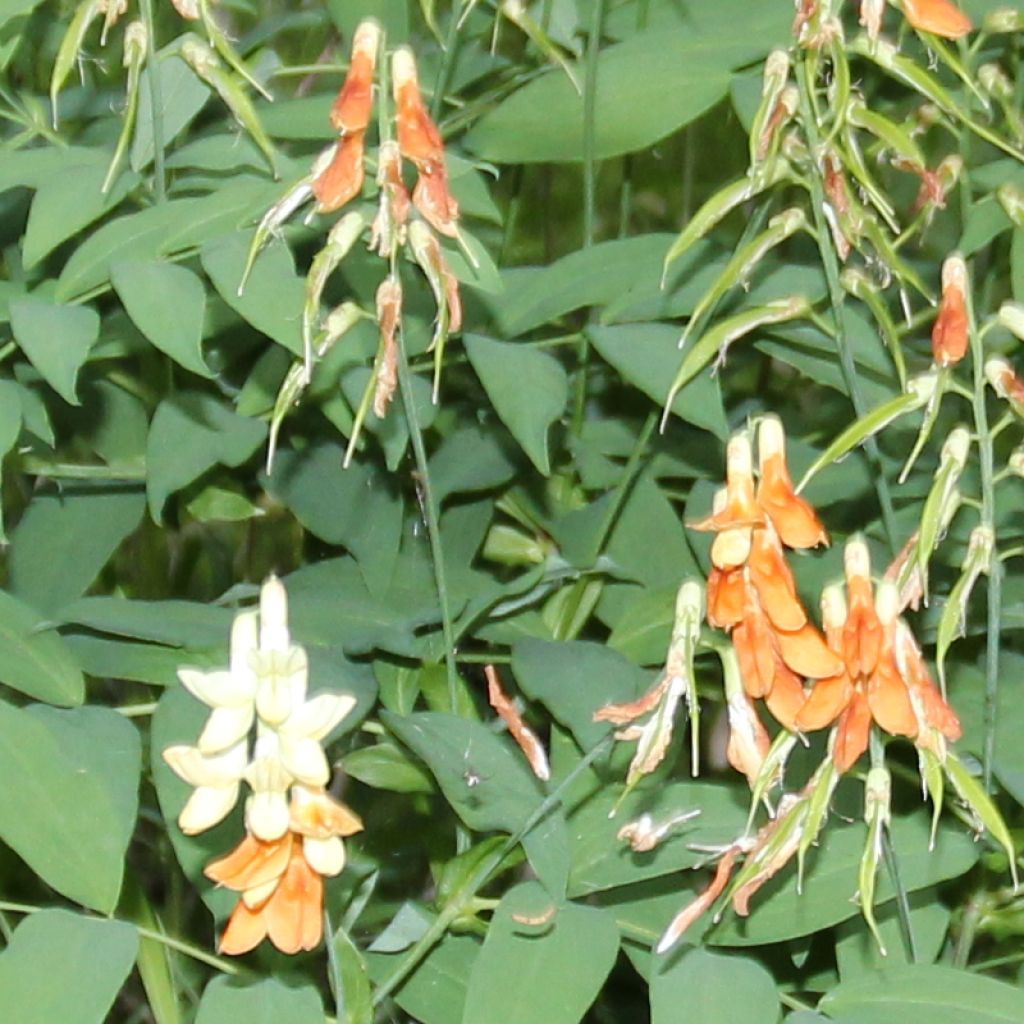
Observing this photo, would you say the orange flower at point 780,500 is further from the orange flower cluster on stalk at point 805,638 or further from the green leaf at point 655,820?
the green leaf at point 655,820

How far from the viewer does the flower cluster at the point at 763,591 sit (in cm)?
53

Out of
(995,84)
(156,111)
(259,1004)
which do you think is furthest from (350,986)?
(995,84)

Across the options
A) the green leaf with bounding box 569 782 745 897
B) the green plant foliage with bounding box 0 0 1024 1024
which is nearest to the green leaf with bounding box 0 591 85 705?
the green plant foliage with bounding box 0 0 1024 1024

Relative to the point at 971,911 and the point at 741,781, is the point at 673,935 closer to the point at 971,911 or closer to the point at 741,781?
the point at 741,781

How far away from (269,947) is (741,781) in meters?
0.22

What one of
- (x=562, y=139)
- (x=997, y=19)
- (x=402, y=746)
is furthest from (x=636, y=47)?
(x=402, y=746)

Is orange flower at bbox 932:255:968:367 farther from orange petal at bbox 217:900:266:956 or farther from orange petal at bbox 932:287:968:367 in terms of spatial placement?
orange petal at bbox 217:900:266:956

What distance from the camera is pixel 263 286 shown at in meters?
0.61

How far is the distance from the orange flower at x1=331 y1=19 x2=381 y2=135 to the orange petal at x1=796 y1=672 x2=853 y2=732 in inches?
9.6

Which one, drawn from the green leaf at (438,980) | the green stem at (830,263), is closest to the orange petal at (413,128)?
the green stem at (830,263)

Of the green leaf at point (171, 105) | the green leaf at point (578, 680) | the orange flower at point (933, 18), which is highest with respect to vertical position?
the orange flower at point (933, 18)

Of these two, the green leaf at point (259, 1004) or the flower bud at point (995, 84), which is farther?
the flower bud at point (995, 84)

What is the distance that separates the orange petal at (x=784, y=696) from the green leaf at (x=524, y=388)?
0.42ft

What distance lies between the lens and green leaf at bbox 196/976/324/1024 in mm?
558
